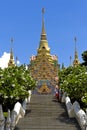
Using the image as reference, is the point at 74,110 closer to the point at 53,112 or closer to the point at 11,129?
the point at 53,112

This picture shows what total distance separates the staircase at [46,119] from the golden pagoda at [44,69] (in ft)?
112

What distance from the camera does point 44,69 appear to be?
2655 inches

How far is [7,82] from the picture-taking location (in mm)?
24125

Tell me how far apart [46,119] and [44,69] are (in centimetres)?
4456

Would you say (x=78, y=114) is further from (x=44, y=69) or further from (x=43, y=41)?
(x=43, y=41)

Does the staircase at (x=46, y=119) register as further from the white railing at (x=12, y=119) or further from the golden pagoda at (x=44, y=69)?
the golden pagoda at (x=44, y=69)

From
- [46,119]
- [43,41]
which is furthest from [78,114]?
[43,41]

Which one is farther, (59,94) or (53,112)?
(59,94)

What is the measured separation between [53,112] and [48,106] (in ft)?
7.15

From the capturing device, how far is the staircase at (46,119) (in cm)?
2105

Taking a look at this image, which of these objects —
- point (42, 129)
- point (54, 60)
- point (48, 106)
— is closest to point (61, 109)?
point (48, 106)

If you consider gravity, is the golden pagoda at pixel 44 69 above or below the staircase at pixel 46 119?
above

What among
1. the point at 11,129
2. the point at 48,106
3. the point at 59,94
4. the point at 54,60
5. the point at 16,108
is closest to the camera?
the point at 11,129

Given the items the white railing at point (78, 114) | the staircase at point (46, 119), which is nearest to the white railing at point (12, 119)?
the staircase at point (46, 119)
